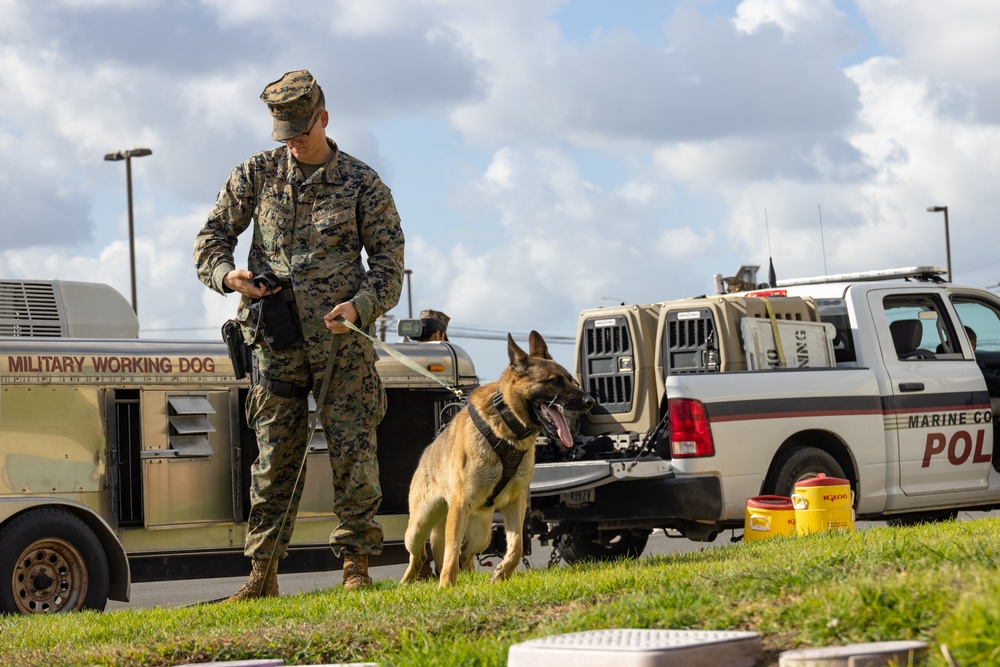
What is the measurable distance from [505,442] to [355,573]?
3.39 feet

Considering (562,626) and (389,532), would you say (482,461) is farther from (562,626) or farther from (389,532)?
(389,532)

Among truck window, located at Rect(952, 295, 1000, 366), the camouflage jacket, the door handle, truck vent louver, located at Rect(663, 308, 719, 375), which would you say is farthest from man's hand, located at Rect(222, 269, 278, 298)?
truck window, located at Rect(952, 295, 1000, 366)

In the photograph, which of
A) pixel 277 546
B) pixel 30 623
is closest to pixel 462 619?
pixel 277 546

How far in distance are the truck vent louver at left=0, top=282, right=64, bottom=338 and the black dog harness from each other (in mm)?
4261

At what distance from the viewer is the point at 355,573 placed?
6.61m

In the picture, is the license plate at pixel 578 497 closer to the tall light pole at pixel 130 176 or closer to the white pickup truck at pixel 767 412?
the white pickup truck at pixel 767 412

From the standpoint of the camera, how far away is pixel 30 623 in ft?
21.8

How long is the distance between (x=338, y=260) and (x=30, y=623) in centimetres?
248

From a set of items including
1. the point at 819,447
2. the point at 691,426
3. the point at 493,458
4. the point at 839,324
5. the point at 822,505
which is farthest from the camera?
the point at 839,324

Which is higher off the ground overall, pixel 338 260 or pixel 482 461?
pixel 338 260

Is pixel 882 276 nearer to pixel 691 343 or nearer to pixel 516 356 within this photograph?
pixel 691 343

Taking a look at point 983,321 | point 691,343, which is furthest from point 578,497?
point 983,321

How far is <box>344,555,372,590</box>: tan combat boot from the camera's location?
6.58m

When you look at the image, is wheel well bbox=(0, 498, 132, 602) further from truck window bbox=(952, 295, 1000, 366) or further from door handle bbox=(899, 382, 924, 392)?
truck window bbox=(952, 295, 1000, 366)
